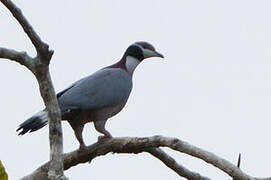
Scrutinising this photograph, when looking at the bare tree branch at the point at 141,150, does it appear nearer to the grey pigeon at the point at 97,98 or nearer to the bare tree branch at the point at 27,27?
the grey pigeon at the point at 97,98

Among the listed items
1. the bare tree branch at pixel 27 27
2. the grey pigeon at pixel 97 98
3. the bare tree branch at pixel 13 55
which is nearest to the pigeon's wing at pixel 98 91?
the grey pigeon at pixel 97 98

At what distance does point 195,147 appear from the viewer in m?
4.77

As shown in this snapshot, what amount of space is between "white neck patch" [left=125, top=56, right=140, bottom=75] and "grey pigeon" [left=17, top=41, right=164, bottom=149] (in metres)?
0.02

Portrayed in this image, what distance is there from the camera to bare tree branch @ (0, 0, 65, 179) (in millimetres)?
4125

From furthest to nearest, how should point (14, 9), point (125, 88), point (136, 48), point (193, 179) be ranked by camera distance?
point (136, 48), point (125, 88), point (193, 179), point (14, 9)

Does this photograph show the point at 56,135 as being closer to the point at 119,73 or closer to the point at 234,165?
the point at 234,165

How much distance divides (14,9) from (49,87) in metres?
0.55

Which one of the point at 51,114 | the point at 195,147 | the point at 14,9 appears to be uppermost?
the point at 14,9

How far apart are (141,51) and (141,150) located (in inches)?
102

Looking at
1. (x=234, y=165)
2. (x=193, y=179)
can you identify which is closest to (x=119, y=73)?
(x=193, y=179)

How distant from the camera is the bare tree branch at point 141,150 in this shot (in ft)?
15.3

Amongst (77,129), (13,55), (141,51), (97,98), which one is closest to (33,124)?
(77,129)

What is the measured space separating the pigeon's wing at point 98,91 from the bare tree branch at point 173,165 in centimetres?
132

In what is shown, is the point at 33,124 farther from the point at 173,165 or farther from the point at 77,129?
the point at 173,165
